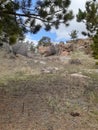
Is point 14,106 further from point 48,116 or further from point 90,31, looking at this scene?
point 90,31

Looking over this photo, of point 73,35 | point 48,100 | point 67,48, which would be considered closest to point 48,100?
point 48,100

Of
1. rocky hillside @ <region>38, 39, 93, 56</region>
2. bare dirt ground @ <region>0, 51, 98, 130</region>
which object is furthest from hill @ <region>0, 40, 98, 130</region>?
rocky hillside @ <region>38, 39, 93, 56</region>

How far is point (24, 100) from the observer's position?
33.0 ft

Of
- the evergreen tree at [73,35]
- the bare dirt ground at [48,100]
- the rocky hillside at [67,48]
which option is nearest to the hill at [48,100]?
the bare dirt ground at [48,100]

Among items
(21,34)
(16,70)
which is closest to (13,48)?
(16,70)

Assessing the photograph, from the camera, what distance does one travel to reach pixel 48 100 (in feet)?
33.1

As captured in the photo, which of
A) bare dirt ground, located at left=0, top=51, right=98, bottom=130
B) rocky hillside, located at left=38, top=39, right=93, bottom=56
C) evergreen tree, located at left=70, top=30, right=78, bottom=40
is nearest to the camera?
bare dirt ground, located at left=0, top=51, right=98, bottom=130

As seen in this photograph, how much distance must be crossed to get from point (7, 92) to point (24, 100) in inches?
31.9

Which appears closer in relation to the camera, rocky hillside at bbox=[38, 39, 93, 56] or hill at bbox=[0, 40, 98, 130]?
hill at bbox=[0, 40, 98, 130]

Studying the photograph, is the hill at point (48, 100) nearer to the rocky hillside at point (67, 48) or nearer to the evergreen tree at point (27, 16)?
the evergreen tree at point (27, 16)

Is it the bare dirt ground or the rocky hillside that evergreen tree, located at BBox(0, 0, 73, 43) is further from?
the rocky hillside

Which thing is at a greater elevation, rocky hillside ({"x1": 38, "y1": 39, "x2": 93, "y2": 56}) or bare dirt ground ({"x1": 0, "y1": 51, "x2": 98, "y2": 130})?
rocky hillside ({"x1": 38, "y1": 39, "x2": 93, "y2": 56})

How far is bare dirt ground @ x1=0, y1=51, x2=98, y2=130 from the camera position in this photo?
29.0ft

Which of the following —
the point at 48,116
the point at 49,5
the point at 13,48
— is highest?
the point at 49,5
